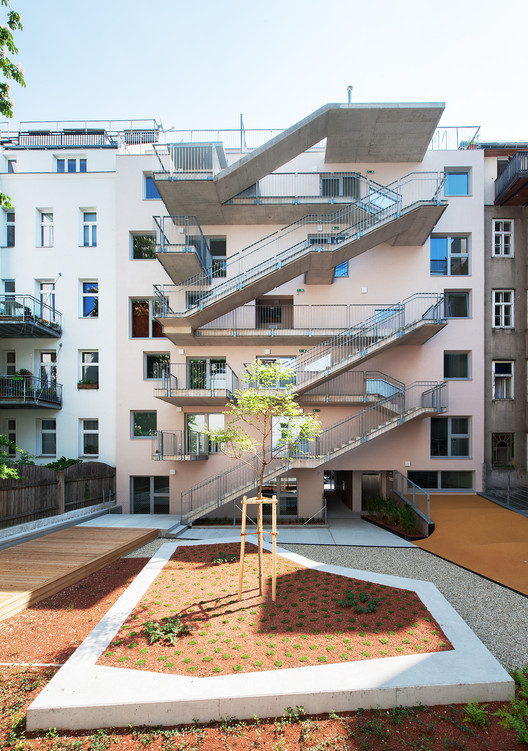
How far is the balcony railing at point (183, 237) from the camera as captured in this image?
13.3 m

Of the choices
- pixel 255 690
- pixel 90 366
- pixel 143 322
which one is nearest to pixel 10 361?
pixel 90 366

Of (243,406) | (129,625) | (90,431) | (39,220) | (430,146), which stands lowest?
(129,625)

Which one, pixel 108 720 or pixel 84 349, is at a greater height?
pixel 84 349

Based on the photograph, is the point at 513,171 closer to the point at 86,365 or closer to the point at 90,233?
the point at 90,233

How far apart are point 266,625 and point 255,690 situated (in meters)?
1.59

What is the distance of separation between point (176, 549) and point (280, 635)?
16.8 feet

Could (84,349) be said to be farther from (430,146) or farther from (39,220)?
(430,146)

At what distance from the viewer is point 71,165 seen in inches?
671

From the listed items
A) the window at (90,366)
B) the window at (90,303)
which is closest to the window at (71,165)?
the window at (90,303)

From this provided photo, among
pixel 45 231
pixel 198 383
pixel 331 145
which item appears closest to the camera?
pixel 331 145

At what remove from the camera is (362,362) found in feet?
47.6

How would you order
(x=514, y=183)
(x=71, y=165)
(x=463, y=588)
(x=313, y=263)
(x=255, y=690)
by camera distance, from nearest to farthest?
(x=255, y=690), (x=463, y=588), (x=313, y=263), (x=514, y=183), (x=71, y=165)

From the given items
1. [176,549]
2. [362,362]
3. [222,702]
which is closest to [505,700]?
[222,702]

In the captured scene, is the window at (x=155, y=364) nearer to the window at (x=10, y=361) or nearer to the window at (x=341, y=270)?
the window at (x=10, y=361)
